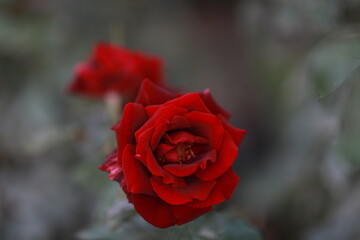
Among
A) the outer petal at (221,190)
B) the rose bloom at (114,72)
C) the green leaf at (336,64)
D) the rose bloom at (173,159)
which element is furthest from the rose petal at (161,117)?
the rose bloom at (114,72)

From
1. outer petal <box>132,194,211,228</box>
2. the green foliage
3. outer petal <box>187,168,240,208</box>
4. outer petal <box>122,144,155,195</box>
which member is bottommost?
the green foliage

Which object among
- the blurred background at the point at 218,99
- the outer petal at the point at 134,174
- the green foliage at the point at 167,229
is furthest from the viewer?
the blurred background at the point at 218,99

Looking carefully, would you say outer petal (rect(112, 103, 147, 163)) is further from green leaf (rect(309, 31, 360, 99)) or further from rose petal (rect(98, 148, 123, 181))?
green leaf (rect(309, 31, 360, 99))

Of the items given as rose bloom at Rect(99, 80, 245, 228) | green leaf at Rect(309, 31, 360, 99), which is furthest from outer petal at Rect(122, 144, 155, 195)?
green leaf at Rect(309, 31, 360, 99)

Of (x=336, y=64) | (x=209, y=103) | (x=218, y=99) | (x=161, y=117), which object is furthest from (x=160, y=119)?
(x=218, y=99)

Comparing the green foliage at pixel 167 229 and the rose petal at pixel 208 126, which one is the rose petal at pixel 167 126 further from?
the green foliage at pixel 167 229
